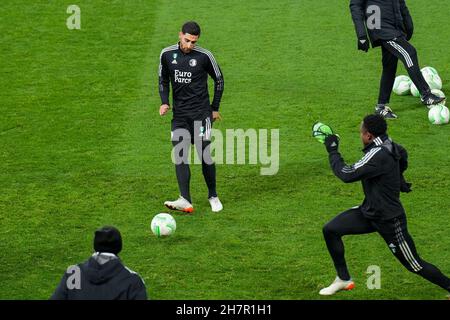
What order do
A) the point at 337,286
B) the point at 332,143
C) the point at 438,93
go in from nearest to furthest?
the point at 332,143 < the point at 337,286 < the point at 438,93

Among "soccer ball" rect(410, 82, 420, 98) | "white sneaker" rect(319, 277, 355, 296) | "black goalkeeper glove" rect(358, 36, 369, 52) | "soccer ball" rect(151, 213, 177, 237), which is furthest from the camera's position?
"soccer ball" rect(410, 82, 420, 98)

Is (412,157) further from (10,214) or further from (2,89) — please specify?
(2,89)

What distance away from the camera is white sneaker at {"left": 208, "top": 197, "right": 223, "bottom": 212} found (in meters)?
14.4

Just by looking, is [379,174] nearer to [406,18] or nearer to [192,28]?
[192,28]

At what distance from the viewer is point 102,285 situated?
9422 millimetres

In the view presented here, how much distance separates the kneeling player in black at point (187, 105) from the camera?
14.2 metres

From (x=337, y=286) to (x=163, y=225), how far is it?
2505 mm

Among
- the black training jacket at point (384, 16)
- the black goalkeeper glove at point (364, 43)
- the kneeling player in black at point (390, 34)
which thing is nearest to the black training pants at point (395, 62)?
the kneeling player in black at point (390, 34)

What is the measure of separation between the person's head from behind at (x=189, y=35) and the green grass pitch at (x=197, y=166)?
2105 millimetres

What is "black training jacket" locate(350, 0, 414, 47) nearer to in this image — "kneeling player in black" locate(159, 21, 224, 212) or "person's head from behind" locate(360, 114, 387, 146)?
"kneeling player in black" locate(159, 21, 224, 212)

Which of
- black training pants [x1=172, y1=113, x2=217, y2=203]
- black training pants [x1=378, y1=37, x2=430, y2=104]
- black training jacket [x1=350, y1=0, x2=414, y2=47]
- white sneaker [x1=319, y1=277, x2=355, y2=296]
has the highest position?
black training jacket [x1=350, y1=0, x2=414, y2=47]

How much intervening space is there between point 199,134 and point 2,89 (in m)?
5.90

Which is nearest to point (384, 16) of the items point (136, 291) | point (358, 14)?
point (358, 14)

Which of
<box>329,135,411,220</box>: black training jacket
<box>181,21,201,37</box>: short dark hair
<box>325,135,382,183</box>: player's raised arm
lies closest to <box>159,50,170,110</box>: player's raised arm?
<box>181,21,201,37</box>: short dark hair
